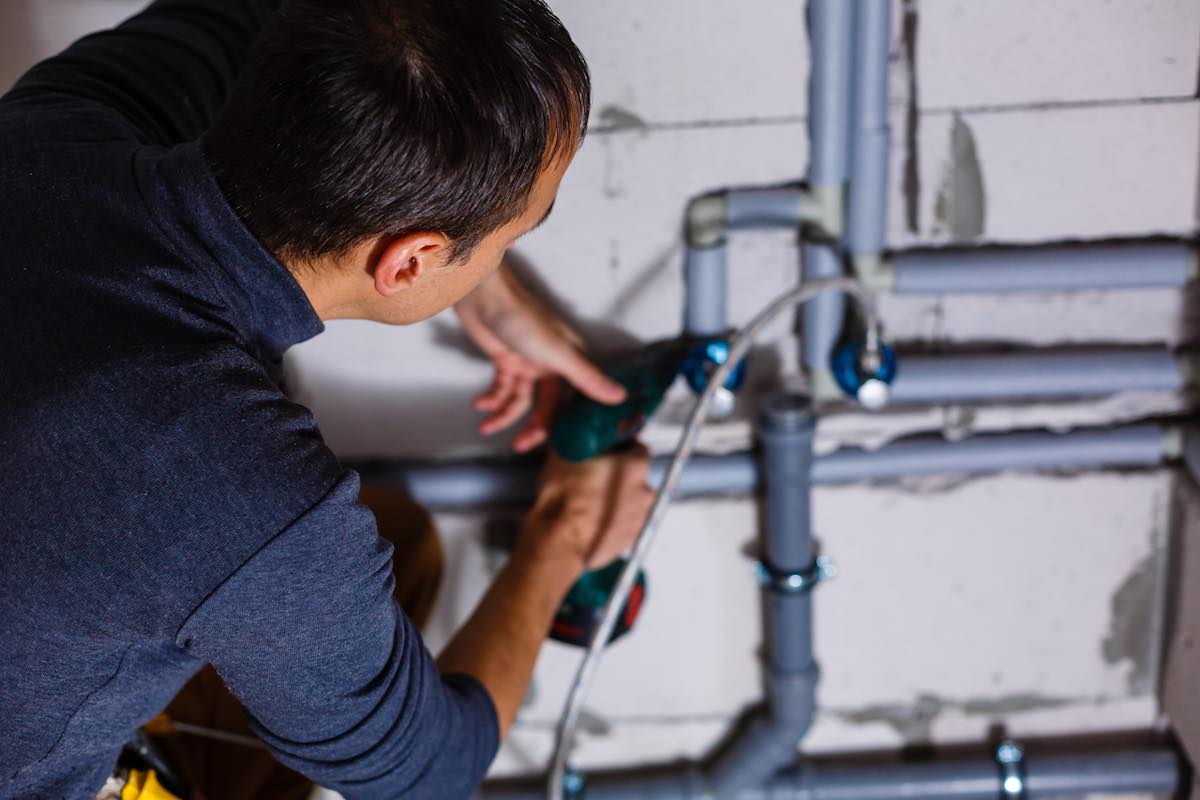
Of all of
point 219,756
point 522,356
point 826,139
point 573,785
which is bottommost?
point 573,785

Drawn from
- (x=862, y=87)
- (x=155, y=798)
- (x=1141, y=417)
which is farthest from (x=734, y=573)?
(x=155, y=798)

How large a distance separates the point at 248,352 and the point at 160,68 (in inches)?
15.5

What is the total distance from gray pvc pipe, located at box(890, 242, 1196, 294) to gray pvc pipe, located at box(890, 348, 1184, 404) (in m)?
0.10

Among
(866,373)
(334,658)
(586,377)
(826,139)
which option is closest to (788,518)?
(866,373)

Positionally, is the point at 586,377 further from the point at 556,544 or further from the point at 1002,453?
the point at 1002,453

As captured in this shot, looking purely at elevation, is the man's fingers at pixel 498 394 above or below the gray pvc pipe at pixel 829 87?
below

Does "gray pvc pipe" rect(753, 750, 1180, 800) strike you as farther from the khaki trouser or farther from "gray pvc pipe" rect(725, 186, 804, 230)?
"gray pvc pipe" rect(725, 186, 804, 230)

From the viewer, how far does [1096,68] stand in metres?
1.16

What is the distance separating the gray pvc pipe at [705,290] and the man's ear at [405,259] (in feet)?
1.49

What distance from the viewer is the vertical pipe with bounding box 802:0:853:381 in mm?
1110

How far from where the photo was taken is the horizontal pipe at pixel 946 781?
154 centimetres

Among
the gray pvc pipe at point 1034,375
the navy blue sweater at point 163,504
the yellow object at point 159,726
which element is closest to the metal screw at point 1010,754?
the gray pvc pipe at point 1034,375

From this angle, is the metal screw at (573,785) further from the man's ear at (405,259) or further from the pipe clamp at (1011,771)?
the man's ear at (405,259)

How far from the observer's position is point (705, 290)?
1.26 m
